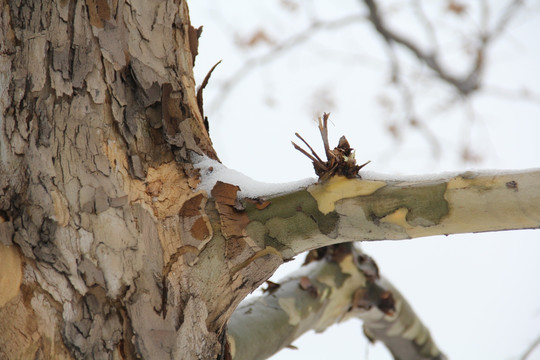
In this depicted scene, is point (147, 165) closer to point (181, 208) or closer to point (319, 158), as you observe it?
point (181, 208)

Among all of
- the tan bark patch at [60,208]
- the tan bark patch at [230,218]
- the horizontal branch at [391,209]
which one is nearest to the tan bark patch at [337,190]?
the horizontal branch at [391,209]

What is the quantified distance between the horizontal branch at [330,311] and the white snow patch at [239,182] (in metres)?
0.30

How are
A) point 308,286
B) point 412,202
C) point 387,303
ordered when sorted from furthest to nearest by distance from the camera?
point 387,303
point 308,286
point 412,202

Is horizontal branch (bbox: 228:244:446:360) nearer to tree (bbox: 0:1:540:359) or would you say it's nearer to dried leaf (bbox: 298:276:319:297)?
dried leaf (bbox: 298:276:319:297)

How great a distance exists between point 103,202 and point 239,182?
0.61 feet

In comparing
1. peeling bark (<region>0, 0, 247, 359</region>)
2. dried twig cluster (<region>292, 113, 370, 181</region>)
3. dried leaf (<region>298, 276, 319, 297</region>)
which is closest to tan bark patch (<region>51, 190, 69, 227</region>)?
peeling bark (<region>0, 0, 247, 359</region>)

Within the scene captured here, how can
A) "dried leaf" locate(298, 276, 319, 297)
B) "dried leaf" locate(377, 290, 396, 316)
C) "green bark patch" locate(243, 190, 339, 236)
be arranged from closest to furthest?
"green bark patch" locate(243, 190, 339, 236) → "dried leaf" locate(298, 276, 319, 297) → "dried leaf" locate(377, 290, 396, 316)

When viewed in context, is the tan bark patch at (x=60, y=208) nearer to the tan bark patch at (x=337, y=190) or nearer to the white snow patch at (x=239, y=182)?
the white snow patch at (x=239, y=182)

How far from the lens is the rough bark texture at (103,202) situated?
60 centimetres

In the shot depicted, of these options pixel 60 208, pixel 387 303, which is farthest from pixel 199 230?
pixel 387 303

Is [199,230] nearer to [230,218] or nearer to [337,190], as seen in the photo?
[230,218]

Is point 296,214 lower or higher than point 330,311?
higher

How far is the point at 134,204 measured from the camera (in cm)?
64

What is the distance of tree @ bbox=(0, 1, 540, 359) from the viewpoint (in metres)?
0.60
